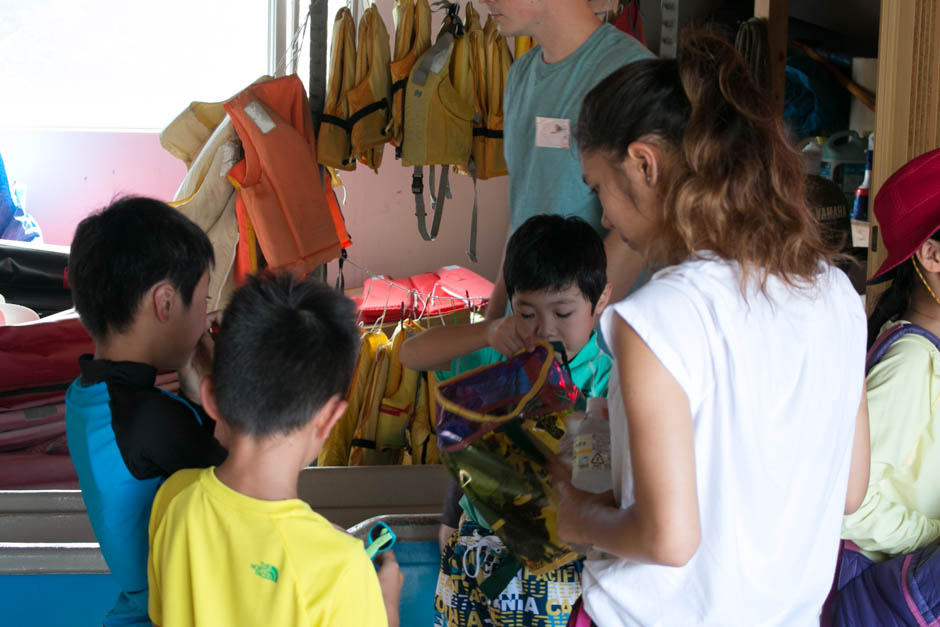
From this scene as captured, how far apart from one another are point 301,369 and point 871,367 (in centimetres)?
100

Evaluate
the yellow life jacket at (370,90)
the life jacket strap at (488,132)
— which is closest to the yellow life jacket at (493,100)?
the life jacket strap at (488,132)

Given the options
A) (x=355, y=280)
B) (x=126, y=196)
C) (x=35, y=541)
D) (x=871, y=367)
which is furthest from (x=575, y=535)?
(x=355, y=280)

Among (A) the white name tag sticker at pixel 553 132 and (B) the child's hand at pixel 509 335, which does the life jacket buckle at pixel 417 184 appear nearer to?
(A) the white name tag sticker at pixel 553 132

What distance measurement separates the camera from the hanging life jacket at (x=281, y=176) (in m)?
3.38

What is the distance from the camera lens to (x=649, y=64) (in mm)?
1066

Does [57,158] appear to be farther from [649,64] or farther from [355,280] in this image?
[649,64]

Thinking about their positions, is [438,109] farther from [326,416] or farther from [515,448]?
[326,416]

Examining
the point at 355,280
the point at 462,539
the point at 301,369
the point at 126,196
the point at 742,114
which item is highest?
the point at 742,114

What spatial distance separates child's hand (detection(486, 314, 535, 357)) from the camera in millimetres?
1631

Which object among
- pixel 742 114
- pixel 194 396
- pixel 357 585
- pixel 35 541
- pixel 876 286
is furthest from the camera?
pixel 876 286

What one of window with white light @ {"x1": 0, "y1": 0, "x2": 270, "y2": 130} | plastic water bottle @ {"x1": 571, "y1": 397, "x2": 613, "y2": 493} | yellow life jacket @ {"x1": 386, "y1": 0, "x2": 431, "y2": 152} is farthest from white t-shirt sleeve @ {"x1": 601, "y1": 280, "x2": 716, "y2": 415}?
window with white light @ {"x1": 0, "y1": 0, "x2": 270, "y2": 130}

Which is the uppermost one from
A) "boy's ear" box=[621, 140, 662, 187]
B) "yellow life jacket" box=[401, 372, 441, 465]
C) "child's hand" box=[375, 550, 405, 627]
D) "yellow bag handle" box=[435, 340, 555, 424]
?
"boy's ear" box=[621, 140, 662, 187]

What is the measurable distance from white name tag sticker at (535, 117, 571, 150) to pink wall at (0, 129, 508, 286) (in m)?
4.83

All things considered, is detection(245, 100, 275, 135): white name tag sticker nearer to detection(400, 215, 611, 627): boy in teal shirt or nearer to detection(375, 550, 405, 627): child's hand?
detection(400, 215, 611, 627): boy in teal shirt
